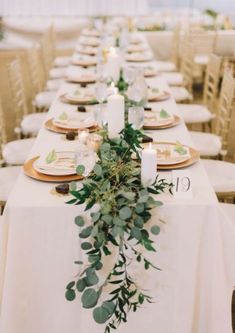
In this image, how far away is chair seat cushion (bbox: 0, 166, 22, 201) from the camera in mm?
2441

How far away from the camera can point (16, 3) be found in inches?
346

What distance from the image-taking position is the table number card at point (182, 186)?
177 centimetres

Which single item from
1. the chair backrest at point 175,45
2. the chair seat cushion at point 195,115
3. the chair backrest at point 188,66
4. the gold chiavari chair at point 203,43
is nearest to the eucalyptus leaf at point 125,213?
the chair seat cushion at point 195,115

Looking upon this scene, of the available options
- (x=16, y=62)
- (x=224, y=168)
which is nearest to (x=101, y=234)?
(x=224, y=168)

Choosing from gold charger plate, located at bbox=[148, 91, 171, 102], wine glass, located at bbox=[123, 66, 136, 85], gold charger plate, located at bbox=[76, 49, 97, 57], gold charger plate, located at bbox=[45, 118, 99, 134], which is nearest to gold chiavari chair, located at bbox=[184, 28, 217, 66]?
gold charger plate, located at bbox=[76, 49, 97, 57]

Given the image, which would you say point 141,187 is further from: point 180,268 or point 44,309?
point 44,309

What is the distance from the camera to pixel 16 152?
295cm

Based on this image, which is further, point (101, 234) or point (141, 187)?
point (141, 187)

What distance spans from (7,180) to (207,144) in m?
1.20

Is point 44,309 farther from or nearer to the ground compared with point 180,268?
nearer to the ground

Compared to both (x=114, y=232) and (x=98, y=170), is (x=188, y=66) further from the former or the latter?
(x=114, y=232)

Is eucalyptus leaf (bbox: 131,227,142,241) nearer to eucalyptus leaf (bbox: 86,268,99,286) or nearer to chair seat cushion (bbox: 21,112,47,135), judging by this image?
eucalyptus leaf (bbox: 86,268,99,286)

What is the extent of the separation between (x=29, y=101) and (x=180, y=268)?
158 inches

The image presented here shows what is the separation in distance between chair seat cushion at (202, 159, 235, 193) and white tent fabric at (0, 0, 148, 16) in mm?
6643
